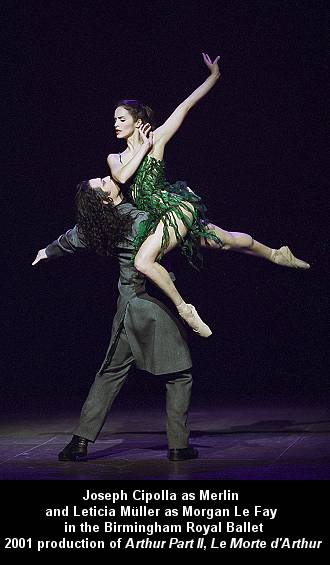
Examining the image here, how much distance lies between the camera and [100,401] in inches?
182

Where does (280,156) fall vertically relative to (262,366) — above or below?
above

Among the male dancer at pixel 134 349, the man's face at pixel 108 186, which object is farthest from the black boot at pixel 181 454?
the man's face at pixel 108 186

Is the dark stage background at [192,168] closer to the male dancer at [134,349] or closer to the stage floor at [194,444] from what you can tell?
the stage floor at [194,444]

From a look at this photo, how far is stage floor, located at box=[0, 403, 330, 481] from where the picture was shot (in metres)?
4.18

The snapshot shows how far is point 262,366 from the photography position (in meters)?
7.48

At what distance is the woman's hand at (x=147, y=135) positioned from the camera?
4.54 meters

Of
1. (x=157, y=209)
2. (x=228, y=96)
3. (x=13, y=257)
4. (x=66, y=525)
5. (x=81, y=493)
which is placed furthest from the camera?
(x=13, y=257)

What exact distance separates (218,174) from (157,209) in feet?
8.23

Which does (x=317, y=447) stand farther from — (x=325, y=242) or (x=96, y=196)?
(x=325, y=242)

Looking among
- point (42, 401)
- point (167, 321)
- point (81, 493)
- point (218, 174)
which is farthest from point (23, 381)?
point (81, 493)

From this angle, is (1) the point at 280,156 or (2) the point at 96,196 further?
Answer: (1) the point at 280,156

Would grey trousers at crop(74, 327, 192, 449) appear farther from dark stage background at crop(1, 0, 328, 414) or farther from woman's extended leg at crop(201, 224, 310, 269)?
dark stage background at crop(1, 0, 328, 414)

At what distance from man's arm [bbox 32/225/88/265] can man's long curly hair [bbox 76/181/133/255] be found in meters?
0.10

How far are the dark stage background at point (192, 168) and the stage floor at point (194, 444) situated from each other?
23.5 inches
